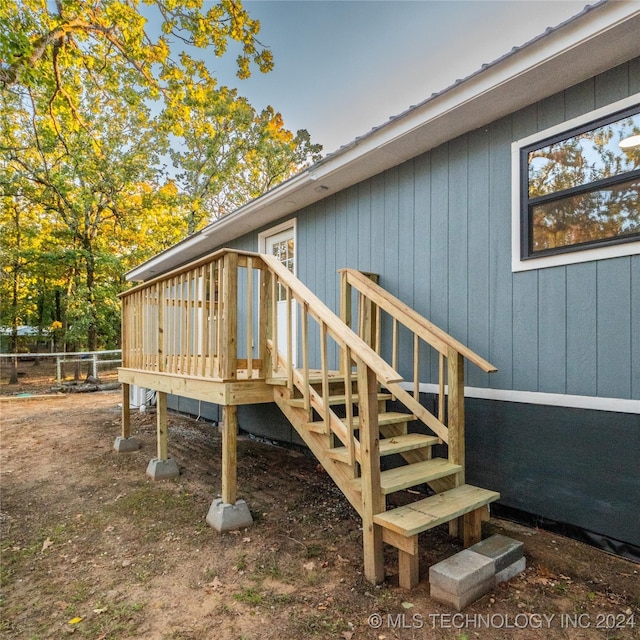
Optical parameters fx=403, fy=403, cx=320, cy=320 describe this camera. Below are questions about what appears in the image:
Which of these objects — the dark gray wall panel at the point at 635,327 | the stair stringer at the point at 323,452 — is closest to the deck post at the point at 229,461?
the stair stringer at the point at 323,452

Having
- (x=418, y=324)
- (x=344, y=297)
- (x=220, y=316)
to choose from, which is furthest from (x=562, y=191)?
→ (x=220, y=316)

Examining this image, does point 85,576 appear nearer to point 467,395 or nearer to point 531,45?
point 467,395

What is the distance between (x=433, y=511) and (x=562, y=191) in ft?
8.06

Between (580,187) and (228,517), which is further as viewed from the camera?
(228,517)

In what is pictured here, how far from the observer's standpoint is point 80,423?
7371 millimetres

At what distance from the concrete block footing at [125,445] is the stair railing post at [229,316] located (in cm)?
318

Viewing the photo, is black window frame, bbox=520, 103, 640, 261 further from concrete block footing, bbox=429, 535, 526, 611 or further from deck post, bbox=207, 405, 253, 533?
deck post, bbox=207, 405, 253, 533

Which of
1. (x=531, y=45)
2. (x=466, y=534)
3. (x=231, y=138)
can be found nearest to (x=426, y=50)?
(x=531, y=45)

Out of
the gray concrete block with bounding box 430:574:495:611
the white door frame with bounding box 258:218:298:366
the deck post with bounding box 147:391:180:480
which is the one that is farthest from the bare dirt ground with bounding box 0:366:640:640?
the white door frame with bounding box 258:218:298:366

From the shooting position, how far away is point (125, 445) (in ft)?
18.0

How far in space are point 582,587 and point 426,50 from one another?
8174 mm

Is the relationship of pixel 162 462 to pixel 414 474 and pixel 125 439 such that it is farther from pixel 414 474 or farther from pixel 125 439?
pixel 414 474

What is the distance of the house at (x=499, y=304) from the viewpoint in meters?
2.63

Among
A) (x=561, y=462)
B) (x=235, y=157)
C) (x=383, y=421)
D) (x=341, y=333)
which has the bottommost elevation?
(x=561, y=462)
